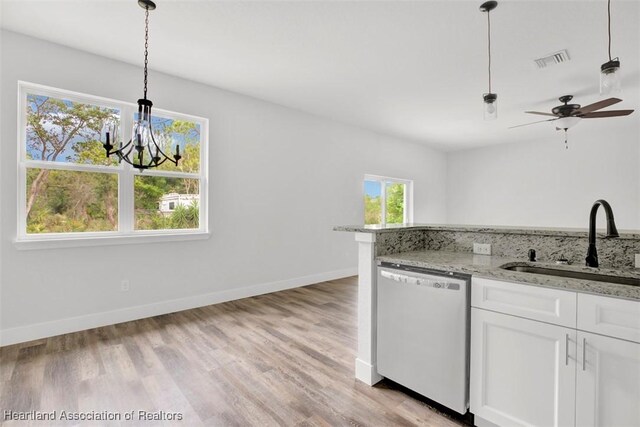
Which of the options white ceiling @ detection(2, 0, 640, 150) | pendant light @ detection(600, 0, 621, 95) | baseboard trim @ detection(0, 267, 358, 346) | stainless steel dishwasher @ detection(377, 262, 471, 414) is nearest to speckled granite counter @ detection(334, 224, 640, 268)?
stainless steel dishwasher @ detection(377, 262, 471, 414)

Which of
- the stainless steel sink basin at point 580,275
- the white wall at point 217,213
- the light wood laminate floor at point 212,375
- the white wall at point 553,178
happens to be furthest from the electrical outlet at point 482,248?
the white wall at point 553,178

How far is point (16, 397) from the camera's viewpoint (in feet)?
6.47

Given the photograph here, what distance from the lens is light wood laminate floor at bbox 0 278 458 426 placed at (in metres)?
1.86

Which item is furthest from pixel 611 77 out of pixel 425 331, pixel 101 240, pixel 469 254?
pixel 101 240

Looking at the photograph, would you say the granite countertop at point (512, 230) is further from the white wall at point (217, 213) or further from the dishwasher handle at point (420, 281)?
the white wall at point (217, 213)

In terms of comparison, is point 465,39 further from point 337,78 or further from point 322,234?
point 322,234

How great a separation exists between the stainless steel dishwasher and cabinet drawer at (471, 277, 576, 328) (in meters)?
0.08

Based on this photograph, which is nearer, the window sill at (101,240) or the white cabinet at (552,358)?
the white cabinet at (552,358)

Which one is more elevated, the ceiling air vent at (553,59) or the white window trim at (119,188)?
the ceiling air vent at (553,59)

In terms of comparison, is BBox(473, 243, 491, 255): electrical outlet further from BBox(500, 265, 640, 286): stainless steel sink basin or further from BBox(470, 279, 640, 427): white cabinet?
BBox(470, 279, 640, 427): white cabinet

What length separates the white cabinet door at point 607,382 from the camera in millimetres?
1253

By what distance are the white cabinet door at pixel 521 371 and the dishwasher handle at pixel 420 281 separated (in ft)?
0.56

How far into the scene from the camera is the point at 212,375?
7.41 feet

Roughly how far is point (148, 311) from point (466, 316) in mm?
3317
